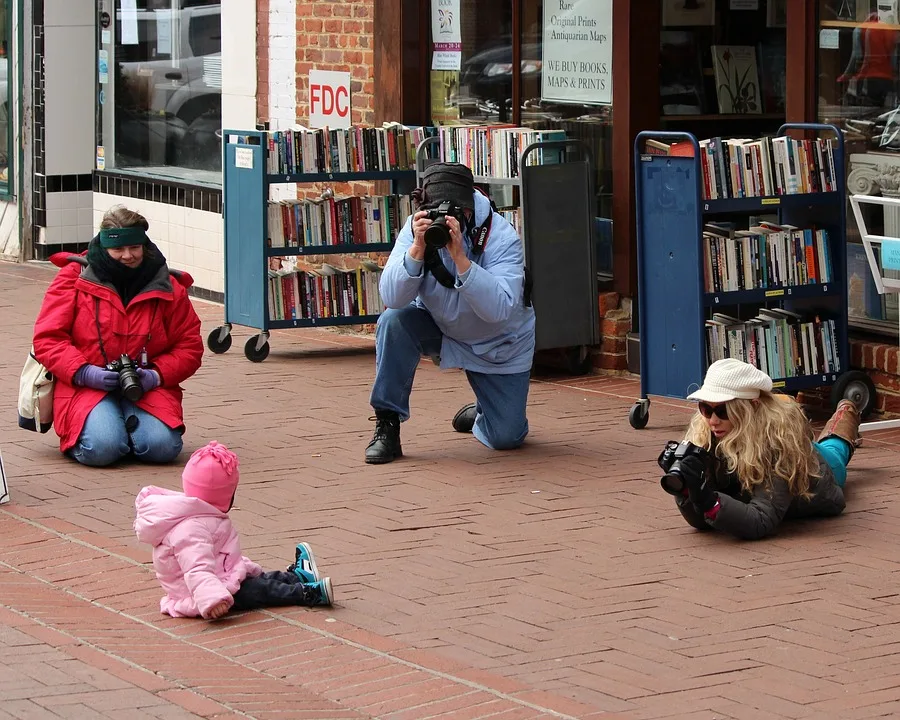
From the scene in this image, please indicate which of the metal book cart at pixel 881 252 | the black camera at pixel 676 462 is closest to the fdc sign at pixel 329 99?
the metal book cart at pixel 881 252

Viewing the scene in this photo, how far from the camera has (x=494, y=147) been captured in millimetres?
10258

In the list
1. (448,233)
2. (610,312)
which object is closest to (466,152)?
(610,312)

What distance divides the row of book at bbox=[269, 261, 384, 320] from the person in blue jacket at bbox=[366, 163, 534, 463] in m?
2.82

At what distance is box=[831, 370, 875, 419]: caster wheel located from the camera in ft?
28.5

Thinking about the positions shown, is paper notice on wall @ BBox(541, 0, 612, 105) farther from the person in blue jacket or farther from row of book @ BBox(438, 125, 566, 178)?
the person in blue jacket

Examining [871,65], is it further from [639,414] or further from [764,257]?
[639,414]

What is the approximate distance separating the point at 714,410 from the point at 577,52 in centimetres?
436

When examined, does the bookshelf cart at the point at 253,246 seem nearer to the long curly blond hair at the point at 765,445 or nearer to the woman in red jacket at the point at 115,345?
the woman in red jacket at the point at 115,345

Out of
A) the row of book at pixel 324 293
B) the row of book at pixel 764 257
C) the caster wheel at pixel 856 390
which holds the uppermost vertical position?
the row of book at pixel 764 257

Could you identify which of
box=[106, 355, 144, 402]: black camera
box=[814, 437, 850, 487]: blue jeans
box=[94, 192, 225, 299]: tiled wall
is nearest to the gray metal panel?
box=[106, 355, 144, 402]: black camera

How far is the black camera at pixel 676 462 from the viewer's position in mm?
6227

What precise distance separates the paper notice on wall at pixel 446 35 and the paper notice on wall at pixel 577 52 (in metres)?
0.84

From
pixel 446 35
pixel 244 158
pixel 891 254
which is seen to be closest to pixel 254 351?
pixel 244 158

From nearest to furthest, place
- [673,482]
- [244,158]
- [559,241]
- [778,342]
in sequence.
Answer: [673,482]
[778,342]
[559,241]
[244,158]
